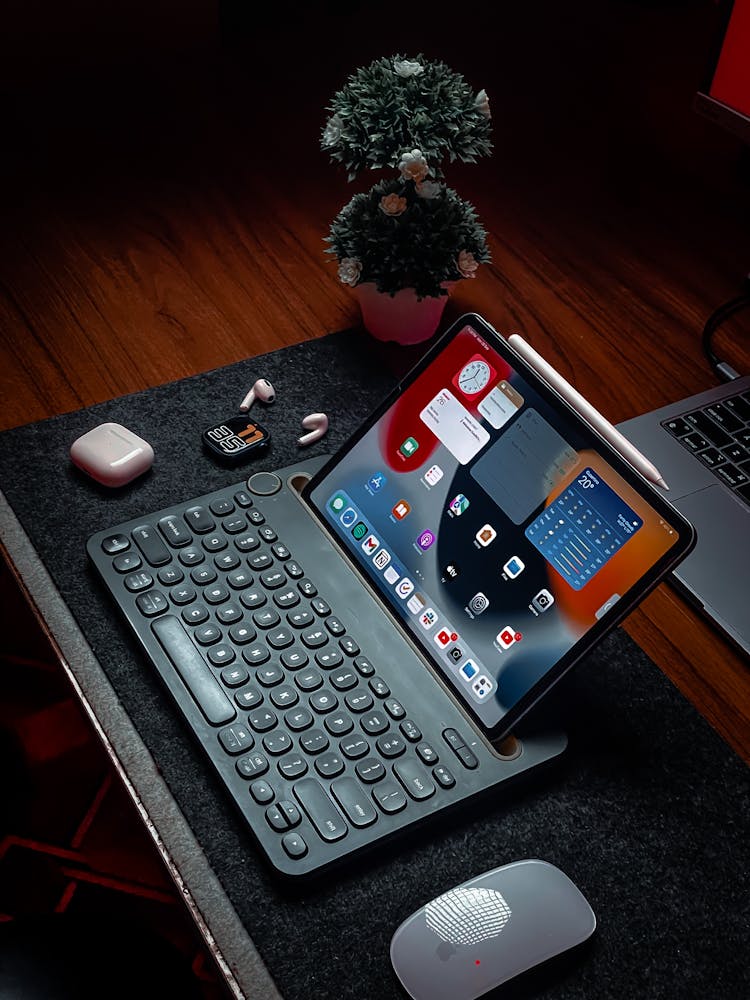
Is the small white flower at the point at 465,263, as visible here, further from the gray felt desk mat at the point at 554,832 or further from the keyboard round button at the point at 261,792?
the keyboard round button at the point at 261,792

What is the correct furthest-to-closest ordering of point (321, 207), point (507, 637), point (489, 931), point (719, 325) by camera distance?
point (321, 207) → point (719, 325) → point (507, 637) → point (489, 931)

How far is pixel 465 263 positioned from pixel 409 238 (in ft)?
0.19

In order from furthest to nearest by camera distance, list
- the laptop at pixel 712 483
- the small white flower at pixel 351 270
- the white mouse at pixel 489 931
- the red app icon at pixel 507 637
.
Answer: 1. the small white flower at pixel 351 270
2. the laptop at pixel 712 483
3. the red app icon at pixel 507 637
4. the white mouse at pixel 489 931

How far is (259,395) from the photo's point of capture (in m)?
0.92

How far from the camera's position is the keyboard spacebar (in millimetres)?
686

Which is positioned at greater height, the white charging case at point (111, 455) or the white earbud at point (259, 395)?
the white earbud at point (259, 395)

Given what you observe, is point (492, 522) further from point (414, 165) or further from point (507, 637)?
point (414, 165)

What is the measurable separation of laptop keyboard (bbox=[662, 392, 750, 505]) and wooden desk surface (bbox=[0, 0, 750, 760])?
0.19 feet

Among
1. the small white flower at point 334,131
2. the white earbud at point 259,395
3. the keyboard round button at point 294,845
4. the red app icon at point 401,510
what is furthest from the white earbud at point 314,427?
the keyboard round button at point 294,845

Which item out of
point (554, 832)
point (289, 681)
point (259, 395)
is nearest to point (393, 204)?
point (259, 395)

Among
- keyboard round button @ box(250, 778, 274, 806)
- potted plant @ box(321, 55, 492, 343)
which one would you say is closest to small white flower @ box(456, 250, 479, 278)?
potted plant @ box(321, 55, 492, 343)

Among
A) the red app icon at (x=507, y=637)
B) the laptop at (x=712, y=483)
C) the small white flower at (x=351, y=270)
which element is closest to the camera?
the red app icon at (x=507, y=637)

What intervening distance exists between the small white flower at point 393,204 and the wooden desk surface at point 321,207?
0.16 metres

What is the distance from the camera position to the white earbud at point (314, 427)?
2.93 ft
